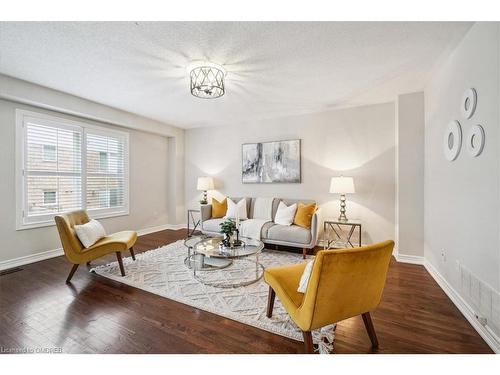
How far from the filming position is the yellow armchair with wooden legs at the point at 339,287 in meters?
1.29

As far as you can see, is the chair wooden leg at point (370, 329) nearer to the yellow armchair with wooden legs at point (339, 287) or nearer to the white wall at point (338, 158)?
the yellow armchair with wooden legs at point (339, 287)

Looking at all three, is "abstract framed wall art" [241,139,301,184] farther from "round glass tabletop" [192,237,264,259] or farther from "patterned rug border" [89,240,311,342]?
"round glass tabletop" [192,237,264,259]

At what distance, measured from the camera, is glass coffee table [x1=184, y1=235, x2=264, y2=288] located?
8.55 ft

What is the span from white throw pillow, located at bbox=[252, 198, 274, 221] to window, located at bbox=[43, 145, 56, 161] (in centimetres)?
348

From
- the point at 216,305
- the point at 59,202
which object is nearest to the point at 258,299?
the point at 216,305

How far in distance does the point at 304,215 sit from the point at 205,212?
6.64 feet

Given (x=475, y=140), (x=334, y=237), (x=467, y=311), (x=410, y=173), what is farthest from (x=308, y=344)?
(x=410, y=173)

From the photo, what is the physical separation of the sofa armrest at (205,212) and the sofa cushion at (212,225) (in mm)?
A: 111

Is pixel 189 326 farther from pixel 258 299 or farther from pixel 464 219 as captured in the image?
pixel 464 219

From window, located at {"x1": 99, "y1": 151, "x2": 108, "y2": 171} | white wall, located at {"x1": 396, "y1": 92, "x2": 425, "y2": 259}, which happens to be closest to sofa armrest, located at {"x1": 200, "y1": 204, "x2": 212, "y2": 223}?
window, located at {"x1": 99, "y1": 151, "x2": 108, "y2": 171}

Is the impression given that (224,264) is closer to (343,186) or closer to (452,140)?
(343,186)

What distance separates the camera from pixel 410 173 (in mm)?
3346
